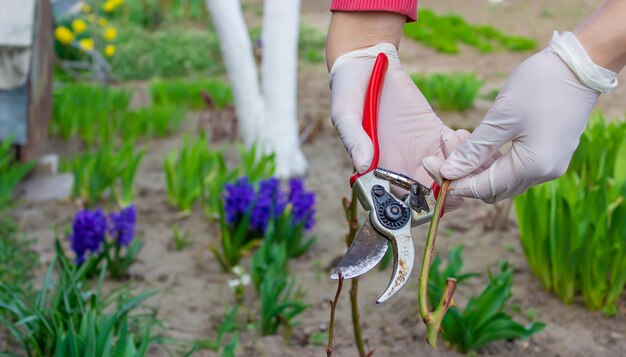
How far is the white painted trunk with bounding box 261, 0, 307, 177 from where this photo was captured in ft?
11.9

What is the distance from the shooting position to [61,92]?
16.6ft

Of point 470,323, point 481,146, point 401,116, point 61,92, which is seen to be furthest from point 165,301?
point 61,92

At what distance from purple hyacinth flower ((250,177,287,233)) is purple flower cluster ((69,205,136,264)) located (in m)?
0.43

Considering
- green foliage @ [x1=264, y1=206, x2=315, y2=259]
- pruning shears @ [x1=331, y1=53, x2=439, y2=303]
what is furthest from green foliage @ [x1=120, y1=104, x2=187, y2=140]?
pruning shears @ [x1=331, y1=53, x2=439, y2=303]

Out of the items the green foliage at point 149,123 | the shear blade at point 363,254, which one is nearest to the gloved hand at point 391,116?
the shear blade at point 363,254

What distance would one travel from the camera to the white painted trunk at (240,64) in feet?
12.4

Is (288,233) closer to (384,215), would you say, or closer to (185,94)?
(384,215)

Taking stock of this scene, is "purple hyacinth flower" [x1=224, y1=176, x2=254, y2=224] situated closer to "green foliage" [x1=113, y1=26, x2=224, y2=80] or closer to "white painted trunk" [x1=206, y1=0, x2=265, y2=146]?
"white painted trunk" [x1=206, y1=0, x2=265, y2=146]

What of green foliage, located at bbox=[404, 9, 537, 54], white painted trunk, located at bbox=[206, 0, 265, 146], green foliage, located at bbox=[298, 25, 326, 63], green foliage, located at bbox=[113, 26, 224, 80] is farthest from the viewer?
green foliage, located at bbox=[404, 9, 537, 54]

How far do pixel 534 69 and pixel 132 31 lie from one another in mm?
8942

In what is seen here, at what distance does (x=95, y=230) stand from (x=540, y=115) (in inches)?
70.0

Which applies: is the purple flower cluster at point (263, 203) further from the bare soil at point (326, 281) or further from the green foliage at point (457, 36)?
the green foliage at point (457, 36)

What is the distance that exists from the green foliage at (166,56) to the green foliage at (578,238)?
5767 mm

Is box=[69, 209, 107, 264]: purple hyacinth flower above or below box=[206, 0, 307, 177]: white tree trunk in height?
below
